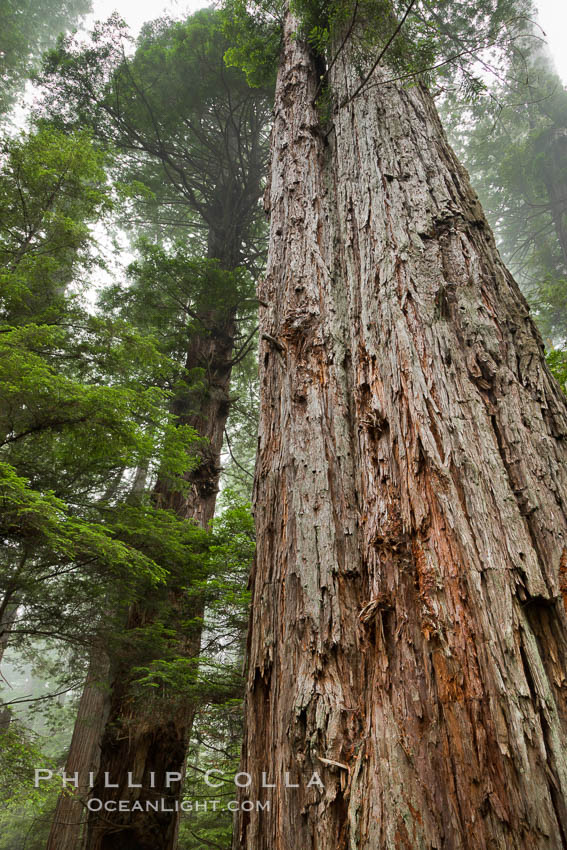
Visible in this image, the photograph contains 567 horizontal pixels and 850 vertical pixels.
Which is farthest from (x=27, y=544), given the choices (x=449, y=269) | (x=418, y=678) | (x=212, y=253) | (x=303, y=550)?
(x=212, y=253)

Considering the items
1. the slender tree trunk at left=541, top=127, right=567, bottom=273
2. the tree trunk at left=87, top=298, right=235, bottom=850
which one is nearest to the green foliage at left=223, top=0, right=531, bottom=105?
the tree trunk at left=87, top=298, right=235, bottom=850

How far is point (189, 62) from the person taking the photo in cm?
845

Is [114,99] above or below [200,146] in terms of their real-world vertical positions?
below

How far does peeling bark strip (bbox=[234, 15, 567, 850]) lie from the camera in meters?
1.29

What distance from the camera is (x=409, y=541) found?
5.56ft

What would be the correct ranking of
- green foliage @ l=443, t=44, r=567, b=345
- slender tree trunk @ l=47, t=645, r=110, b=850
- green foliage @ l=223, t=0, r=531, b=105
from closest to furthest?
1. green foliage @ l=223, t=0, r=531, b=105
2. slender tree trunk @ l=47, t=645, r=110, b=850
3. green foliage @ l=443, t=44, r=567, b=345

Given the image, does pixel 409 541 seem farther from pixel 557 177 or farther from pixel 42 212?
pixel 557 177

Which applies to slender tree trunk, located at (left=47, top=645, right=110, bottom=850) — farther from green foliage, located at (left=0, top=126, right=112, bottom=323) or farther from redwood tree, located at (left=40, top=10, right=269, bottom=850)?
green foliage, located at (left=0, top=126, right=112, bottom=323)

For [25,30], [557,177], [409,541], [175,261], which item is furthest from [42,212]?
[557,177]

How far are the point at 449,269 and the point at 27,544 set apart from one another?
3735 mm

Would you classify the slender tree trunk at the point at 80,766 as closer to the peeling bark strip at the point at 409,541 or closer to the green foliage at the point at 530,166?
the peeling bark strip at the point at 409,541

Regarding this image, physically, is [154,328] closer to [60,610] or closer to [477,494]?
[60,610]

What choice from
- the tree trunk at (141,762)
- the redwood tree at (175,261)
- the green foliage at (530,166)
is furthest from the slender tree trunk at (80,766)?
the green foliage at (530,166)

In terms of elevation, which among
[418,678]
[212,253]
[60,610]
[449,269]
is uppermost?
[212,253]
